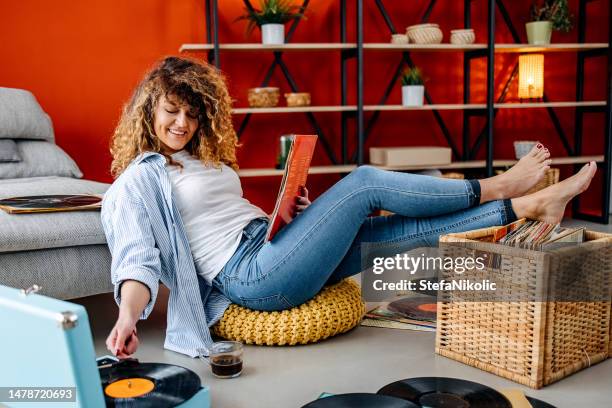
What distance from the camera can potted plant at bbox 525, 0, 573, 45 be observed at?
3781mm

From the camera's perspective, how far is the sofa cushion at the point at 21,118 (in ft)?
8.53

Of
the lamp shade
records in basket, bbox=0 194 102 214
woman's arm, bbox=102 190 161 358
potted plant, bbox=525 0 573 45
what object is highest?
potted plant, bbox=525 0 573 45

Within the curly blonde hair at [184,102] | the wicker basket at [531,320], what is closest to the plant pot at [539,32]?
the wicker basket at [531,320]

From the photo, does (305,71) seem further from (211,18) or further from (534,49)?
(534,49)

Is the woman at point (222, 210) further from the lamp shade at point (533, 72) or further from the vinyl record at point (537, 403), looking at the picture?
the lamp shade at point (533, 72)

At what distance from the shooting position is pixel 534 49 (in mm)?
3895

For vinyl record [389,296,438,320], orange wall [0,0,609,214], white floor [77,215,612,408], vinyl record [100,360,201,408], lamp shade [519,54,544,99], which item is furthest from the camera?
lamp shade [519,54,544,99]

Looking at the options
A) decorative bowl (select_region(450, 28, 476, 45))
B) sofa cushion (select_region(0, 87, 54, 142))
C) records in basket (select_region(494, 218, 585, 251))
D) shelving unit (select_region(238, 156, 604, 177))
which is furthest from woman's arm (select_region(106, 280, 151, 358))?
decorative bowl (select_region(450, 28, 476, 45))

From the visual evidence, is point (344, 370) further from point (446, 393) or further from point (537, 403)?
point (537, 403)

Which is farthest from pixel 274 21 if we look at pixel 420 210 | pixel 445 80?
pixel 420 210

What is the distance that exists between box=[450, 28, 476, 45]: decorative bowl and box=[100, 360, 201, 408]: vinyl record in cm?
296

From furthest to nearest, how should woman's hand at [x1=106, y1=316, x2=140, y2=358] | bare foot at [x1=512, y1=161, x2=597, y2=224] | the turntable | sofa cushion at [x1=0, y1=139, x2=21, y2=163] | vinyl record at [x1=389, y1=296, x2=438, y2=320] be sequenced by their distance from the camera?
1. sofa cushion at [x1=0, y1=139, x2=21, y2=163]
2. vinyl record at [x1=389, y1=296, x2=438, y2=320]
3. bare foot at [x1=512, y1=161, x2=597, y2=224]
4. woman's hand at [x1=106, y1=316, x2=140, y2=358]
5. the turntable

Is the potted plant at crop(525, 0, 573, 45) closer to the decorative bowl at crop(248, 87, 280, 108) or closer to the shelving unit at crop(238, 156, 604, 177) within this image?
the shelving unit at crop(238, 156, 604, 177)

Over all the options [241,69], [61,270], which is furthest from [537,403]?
[241,69]
